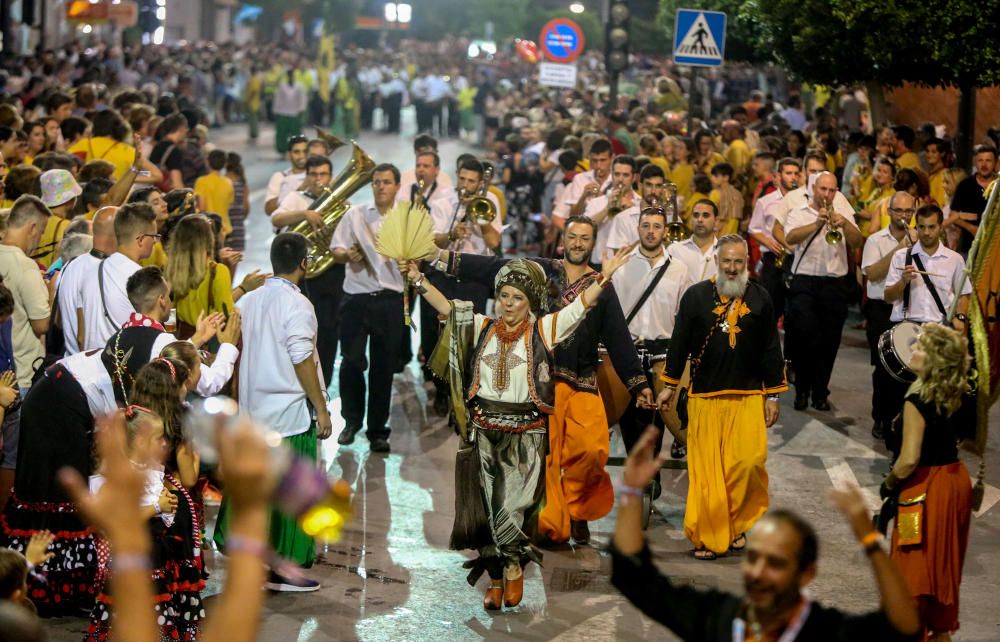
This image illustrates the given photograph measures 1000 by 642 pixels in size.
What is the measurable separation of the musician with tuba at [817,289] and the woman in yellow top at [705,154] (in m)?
5.08

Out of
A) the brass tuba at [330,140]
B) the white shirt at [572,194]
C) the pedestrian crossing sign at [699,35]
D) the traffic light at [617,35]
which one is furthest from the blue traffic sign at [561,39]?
the brass tuba at [330,140]


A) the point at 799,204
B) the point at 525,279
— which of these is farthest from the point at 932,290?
Answer: the point at 525,279

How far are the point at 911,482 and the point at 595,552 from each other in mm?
2596

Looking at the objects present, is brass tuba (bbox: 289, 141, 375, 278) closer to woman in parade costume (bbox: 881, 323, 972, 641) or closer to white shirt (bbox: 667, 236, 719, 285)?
white shirt (bbox: 667, 236, 719, 285)

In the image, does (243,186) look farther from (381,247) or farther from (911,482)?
(911,482)

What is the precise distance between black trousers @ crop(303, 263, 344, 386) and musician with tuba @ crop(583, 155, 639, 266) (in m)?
2.29

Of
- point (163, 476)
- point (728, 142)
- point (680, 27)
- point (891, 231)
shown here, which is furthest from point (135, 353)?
point (728, 142)

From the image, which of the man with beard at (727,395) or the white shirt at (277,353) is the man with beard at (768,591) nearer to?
the white shirt at (277,353)

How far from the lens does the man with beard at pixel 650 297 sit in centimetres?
983

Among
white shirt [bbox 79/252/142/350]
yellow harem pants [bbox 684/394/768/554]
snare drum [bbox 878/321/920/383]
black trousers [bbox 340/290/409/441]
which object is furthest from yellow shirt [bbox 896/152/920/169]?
white shirt [bbox 79/252/142/350]

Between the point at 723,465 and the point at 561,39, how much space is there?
20.7 m

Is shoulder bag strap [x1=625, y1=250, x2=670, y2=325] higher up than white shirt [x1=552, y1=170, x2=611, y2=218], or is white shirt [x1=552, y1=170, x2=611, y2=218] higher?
white shirt [x1=552, y1=170, x2=611, y2=218]

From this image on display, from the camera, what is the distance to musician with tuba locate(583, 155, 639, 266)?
12727mm

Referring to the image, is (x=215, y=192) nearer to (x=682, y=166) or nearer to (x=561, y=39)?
(x=682, y=166)
